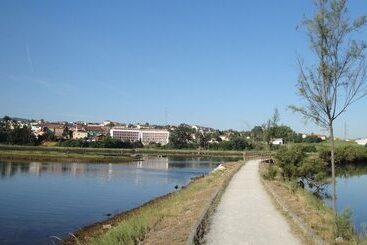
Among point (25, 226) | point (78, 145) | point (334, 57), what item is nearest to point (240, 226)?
point (334, 57)

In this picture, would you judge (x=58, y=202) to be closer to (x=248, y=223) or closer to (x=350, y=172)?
(x=248, y=223)

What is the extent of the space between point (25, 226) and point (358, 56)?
1773 cm

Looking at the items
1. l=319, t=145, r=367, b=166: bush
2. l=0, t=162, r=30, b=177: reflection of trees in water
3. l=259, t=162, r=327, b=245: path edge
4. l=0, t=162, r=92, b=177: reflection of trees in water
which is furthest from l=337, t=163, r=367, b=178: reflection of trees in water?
l=259, t=162, r=327, b=245: path edge

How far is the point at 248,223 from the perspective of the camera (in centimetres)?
1523

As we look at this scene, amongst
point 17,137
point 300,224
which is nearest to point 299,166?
point 300,224

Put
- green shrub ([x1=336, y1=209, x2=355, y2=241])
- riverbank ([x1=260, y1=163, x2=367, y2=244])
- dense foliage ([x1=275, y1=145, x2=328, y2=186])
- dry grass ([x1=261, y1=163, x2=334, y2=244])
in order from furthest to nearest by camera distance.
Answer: dense foliage ([x1=275, y1=145, x2=328, y2=186])
dry grass ([x1=261, y1=163, x2=334, y2=244])
green shrub ([x1=336, y1=209, x2=355, y2=241])
riverbank ([x1=260, y1=163, x2=367, y2=244])

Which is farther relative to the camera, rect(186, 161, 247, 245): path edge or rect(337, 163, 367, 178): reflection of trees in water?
rect(337, 163, 367, 178): reflection of trees in water

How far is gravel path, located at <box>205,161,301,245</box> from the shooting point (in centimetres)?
1274

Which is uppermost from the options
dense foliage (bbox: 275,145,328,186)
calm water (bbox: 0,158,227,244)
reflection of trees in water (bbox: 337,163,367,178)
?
dense foliage (bbox: 275,145,328,186)

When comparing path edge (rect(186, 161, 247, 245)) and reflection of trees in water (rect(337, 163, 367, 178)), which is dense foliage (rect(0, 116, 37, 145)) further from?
path edge (rect(186, 161, 247, 245))

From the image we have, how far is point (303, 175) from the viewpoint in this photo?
122 feet

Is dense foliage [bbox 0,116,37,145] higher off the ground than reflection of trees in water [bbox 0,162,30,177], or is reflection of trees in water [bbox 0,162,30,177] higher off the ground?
dense foliage [bbox 0,116,37,145]

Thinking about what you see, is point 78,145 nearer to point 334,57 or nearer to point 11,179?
point 11,179

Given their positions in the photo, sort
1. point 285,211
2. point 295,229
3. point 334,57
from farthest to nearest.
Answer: point 285,211 < point 334,57 < point 295,229
